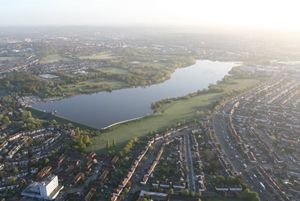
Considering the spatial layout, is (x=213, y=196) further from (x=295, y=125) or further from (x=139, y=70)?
(x=139, y=70)

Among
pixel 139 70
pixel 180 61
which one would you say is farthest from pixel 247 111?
pixel 180 61

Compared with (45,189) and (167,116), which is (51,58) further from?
(45,189)

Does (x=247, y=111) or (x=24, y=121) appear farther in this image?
(x=247, y=111)

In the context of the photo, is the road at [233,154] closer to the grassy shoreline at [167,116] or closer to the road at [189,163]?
the grassy shoreline at [167,116]

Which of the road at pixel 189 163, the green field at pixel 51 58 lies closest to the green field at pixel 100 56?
the green field at pixel 51 58

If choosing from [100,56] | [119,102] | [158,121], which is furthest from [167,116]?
[100,56]

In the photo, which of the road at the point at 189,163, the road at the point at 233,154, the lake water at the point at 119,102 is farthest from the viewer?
the lake water at the point at 119,102

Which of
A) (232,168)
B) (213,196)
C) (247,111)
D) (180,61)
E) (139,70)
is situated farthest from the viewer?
(180,61)
